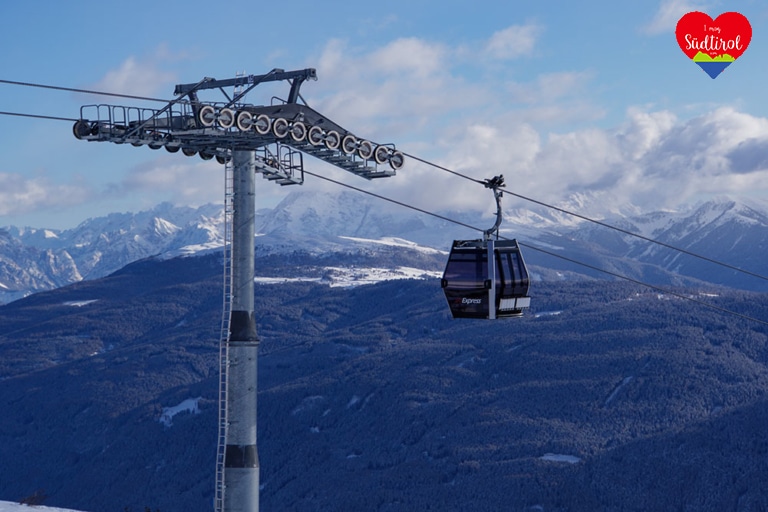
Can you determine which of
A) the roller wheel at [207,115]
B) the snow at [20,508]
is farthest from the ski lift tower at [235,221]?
the snow at [20,508]

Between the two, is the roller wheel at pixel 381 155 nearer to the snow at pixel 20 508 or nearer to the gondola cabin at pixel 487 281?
the gondola cabin at pixel 487 281

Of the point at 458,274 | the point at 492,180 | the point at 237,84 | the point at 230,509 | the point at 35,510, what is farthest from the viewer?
the point at 35,510

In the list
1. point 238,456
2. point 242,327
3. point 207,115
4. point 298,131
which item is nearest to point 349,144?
point 298,131

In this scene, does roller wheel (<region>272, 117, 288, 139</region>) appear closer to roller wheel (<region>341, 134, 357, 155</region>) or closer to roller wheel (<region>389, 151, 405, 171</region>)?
roller wheel (<region>341, 134, 357, 155</region>)

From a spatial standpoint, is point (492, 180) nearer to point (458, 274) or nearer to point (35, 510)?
point (458, 274)

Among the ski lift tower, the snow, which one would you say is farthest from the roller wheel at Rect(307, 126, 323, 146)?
the snow

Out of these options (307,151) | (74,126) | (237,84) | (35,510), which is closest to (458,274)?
(307,151)
